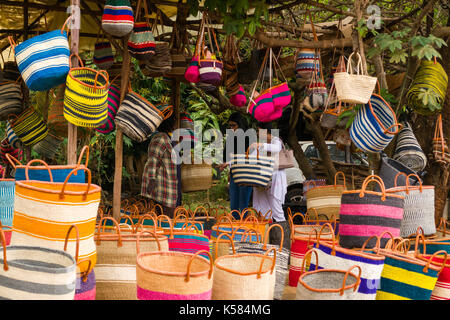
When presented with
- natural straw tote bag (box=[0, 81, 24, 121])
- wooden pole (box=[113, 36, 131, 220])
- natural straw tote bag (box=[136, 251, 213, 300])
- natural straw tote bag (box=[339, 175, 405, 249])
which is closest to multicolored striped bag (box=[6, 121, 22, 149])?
natural straw tote bag (box=[0, 81, 24, 121])

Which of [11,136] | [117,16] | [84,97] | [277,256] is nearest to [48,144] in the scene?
[11,136]

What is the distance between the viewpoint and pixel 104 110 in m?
2.96

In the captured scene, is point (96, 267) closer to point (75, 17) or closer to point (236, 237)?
point (236, 237)

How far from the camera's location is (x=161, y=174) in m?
4.81

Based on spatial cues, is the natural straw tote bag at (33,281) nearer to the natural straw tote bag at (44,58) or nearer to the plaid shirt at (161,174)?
the natural straw tote bag at (44,58)

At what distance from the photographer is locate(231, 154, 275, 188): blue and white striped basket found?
4.07 meters

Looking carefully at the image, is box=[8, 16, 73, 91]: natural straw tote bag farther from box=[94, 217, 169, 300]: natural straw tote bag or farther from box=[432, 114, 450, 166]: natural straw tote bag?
box=[432, 114, 450, 166]: natural straw tote bag

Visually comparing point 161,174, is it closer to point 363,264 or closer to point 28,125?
point 28,125

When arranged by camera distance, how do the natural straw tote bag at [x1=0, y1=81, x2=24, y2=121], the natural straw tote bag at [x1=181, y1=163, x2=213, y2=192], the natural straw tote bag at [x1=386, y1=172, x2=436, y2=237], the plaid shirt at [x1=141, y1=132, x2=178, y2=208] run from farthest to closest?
the natural straw tote bag at [x1=181, y1=163, x2=213, y2=192] < the plaid shirt at [x1=141, y1=132, x2=178, y2=208] < the natural straw tote bag at [x1=0, y1=81, x2=24, y2=121] < the natural straw tote bag at [x1=386, y1=172, x2=436, y2=237]

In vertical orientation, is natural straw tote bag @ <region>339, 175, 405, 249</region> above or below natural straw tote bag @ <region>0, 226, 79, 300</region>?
above

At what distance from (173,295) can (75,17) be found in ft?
6.01

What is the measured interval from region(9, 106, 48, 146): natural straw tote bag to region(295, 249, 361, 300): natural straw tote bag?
3076mm
